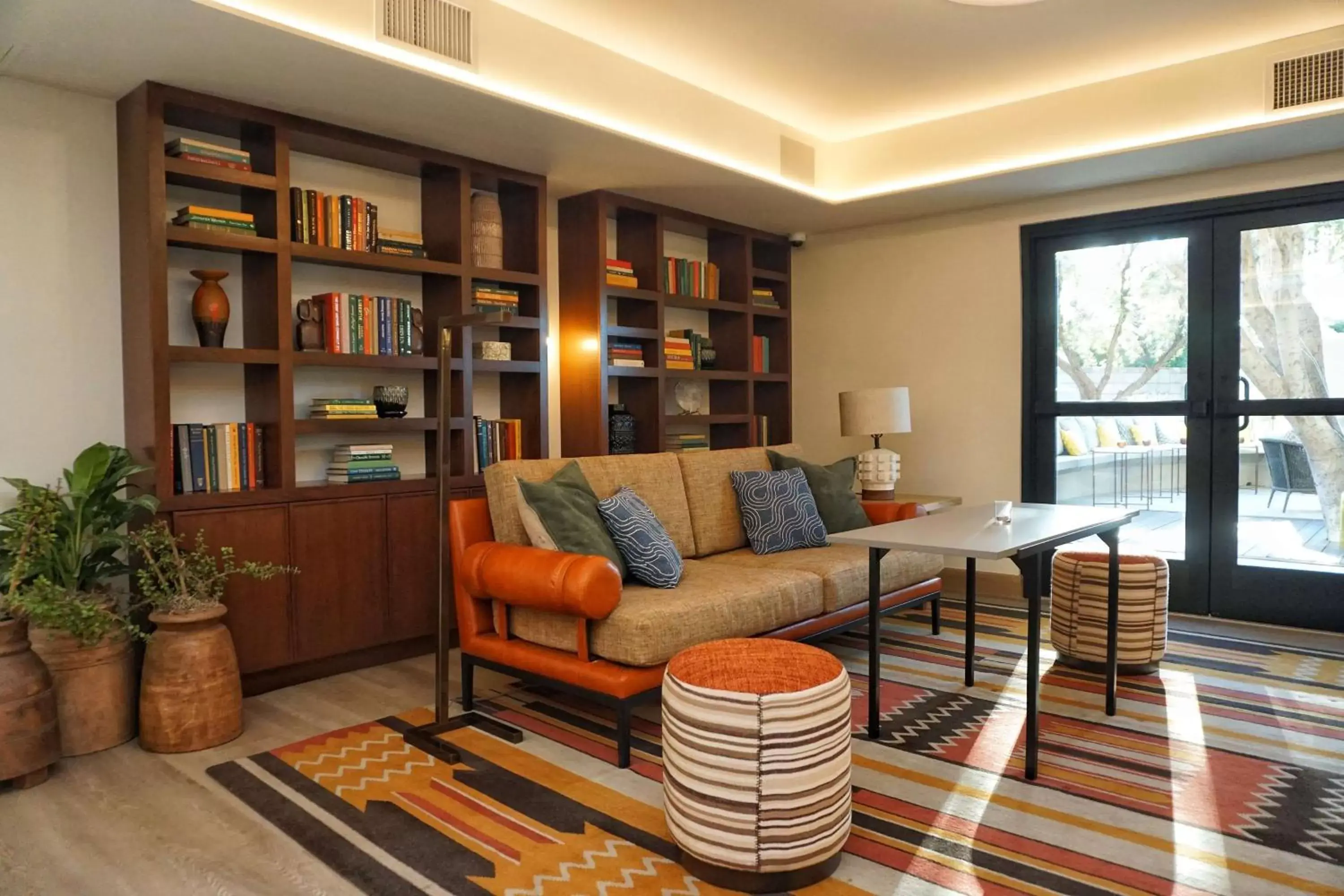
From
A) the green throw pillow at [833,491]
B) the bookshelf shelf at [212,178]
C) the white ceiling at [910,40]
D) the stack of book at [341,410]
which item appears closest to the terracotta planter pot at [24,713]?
the stack of book at [341,410]

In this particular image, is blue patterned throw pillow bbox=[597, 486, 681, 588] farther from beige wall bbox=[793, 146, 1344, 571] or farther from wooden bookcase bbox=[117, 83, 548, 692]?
beige wall bbox=[793, 146, 1344, 571]

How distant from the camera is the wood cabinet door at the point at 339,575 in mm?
3730

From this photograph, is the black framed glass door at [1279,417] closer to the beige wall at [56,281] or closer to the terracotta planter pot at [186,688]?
the terracotta planter pot at [186,688]

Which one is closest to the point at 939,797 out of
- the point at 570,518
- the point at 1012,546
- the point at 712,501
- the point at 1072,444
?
the point at 1012,546

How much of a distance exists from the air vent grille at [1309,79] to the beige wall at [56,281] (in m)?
5.20

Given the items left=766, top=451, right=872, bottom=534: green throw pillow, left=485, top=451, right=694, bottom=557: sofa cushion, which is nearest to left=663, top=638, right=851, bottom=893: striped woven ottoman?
left=485, top=451, right=694, bottom=557: sofa cushion

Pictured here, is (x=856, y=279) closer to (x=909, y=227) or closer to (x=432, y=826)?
(x=909, y=227)

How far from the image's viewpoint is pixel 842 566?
3.79 meters

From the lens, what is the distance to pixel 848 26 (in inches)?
155

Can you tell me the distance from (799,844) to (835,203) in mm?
4366

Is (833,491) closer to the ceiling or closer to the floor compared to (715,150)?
closer to the floor

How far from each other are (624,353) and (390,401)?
1.55 meters

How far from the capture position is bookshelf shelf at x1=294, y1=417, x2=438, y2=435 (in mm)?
3783

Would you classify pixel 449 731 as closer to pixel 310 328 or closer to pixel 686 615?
pixel 686 615
